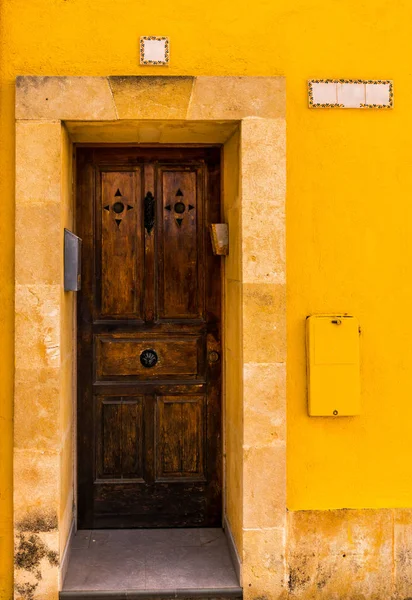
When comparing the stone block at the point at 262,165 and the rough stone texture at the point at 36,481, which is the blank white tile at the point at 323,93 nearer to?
the stone block at the point at 262,165

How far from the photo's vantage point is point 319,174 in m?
3.56

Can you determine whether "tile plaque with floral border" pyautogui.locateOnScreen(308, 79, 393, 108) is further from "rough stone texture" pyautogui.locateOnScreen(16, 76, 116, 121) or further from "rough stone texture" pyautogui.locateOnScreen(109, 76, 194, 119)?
"rough stone texture" pyautogui.locateOnScreen(16, 76, 116, 121)

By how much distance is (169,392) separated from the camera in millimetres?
4133

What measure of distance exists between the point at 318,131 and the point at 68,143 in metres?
1.55

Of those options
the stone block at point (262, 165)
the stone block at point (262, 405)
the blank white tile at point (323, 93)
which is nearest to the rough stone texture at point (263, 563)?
the stone block at point (262, 405)

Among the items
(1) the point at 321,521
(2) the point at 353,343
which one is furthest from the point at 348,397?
(1) the point at 321,521

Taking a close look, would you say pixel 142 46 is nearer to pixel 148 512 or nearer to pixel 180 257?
pixel 180 257

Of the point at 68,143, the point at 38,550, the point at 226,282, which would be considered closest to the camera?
the point at 38,550

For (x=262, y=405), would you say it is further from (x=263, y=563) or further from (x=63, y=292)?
(x=63, y=292)

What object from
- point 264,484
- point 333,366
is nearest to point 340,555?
point 264,484

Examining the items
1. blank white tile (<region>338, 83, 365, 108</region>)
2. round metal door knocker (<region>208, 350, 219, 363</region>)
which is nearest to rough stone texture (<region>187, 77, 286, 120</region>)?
blank white tile (<region>338, 83, 365, 108</region>)

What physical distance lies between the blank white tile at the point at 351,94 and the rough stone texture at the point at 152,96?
0.89 metres

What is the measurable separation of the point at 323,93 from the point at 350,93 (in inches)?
6.4

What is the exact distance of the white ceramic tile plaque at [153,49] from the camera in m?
3.46
